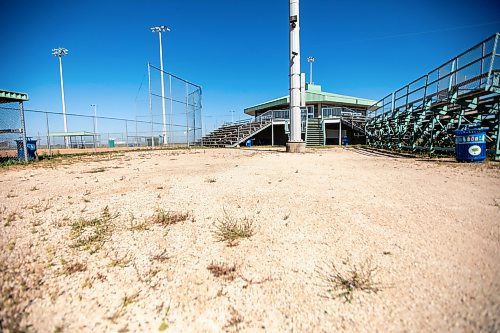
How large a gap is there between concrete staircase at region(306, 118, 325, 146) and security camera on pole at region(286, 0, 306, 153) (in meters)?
12.1

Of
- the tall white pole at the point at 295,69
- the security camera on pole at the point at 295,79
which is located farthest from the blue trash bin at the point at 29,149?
the tall white pole at the point at 295,69

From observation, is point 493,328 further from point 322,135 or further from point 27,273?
point 322,135

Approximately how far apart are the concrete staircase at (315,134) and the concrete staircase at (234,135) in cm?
464

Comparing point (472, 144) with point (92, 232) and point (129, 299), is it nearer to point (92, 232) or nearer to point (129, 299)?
point (129, 299)

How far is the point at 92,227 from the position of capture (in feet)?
8.52

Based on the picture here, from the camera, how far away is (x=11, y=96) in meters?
9.80

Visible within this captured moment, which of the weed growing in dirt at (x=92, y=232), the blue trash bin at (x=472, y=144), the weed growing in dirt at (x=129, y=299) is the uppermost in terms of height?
the blue trash bin at (x=472, y=144)

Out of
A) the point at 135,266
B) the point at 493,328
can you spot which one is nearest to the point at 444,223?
the point at 493,328

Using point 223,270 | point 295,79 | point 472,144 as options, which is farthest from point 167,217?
point 295,79

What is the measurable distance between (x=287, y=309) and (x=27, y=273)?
1862 mm

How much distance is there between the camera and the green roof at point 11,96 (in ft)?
31.0

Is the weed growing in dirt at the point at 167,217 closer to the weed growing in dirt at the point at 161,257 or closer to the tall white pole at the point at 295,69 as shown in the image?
the weed growing in dirt at the point at 161,257

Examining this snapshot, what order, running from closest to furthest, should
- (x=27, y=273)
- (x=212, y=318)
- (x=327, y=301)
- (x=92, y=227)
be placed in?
1. (x=212, y=318)
2. (x=327, y=301)
3. (x=27, y=273)
4. (x=92, y=227)

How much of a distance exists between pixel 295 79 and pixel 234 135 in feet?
45.2
